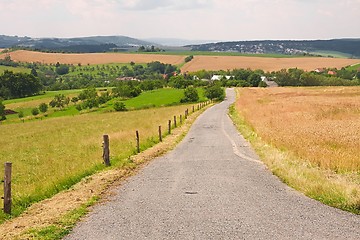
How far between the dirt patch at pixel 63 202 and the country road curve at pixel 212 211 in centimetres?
55

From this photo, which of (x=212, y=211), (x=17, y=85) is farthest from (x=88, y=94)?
(x=212, y=211)

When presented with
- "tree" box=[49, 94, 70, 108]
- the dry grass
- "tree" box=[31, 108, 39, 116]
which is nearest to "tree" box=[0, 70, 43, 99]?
"tree" box=[49, 94, 70, 108]

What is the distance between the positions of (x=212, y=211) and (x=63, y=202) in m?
3.97

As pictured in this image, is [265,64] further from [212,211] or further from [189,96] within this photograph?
[212,211]

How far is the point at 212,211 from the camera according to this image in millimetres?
9375

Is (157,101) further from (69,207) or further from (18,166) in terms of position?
(69,207)

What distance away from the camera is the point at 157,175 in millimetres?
14281

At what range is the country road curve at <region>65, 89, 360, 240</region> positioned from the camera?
7906 mm

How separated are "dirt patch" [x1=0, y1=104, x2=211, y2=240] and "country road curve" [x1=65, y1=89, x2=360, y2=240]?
0.55 metres

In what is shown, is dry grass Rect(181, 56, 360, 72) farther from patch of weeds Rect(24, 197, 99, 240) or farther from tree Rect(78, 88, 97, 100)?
patch of weeds Rect(24, 197, 99, 240)

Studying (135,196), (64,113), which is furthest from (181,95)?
(135,196)

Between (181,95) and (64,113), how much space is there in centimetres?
2797

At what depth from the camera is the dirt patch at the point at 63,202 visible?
853 cm

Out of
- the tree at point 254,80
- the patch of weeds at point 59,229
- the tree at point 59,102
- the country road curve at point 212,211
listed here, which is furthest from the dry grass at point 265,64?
the patch of weeds at point 59,229
